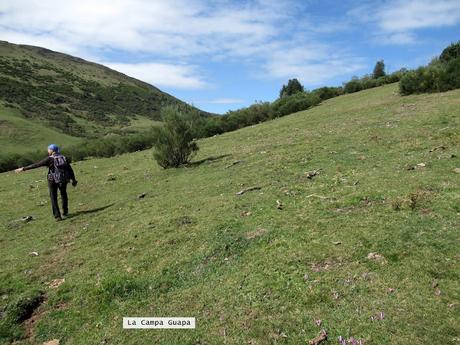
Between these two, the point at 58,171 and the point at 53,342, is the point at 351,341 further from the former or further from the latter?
the point at 58,171

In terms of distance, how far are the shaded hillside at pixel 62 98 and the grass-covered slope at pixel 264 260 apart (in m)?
87.4

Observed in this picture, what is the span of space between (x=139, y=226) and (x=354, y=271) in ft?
21.6

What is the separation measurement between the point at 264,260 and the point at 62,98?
15623 cm

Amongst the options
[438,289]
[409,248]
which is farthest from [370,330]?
[409,248]

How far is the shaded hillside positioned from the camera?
120012 millimetres

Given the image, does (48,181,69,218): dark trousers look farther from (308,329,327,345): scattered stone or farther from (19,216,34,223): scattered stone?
(308,329,327,345): scattered stone

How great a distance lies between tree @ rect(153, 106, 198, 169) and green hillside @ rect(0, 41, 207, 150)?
242 ft

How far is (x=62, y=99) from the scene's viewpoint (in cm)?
14562

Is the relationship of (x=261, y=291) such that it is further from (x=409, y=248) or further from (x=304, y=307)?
(x=409, y=248)

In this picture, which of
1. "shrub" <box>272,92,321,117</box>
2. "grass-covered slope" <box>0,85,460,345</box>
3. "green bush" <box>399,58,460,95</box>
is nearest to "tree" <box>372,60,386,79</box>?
"shrub" <box>272,92,321,117</box>

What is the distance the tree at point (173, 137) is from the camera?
21578 mm

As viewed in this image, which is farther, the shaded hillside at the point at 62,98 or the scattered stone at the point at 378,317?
the shaded hillside at the point at 62,98

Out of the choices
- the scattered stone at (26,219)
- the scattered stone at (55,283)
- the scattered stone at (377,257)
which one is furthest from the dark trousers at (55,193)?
the scattered stone at (377,257)

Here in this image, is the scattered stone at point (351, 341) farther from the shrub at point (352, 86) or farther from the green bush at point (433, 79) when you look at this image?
the shrub at point (352, 86)
